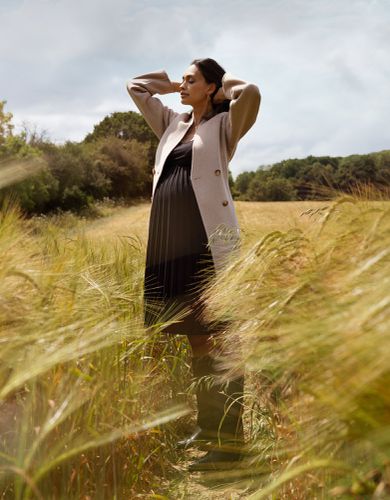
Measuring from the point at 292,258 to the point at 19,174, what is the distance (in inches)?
30.7

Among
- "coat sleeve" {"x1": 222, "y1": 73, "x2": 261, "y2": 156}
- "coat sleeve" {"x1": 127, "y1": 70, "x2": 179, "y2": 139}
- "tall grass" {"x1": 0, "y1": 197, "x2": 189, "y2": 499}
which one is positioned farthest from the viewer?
"coat sleeve" {"x1": 127, "y1": 70, "x2": 179, "y2": 139}

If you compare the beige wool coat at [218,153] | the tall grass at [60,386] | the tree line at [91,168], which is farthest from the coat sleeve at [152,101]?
the tree line at [91,168]

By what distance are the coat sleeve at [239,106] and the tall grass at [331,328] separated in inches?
39.9

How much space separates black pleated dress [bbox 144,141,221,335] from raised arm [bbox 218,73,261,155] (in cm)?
20

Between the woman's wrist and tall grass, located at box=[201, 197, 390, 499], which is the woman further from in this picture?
tall grass, located at box=[201, 197, 390, 499]

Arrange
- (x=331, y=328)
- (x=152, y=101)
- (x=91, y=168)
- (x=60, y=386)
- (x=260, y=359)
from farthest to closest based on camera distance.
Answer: (x=91, y=168), (x=152, y=101), (x=60, y=386), (x=260, y=359), (x=331, y=328)

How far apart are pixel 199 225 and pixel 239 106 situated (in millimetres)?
496

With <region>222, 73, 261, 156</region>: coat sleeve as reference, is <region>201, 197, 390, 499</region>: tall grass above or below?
below

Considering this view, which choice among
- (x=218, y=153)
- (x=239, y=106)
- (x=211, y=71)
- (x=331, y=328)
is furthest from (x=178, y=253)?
(x=331, y=328)

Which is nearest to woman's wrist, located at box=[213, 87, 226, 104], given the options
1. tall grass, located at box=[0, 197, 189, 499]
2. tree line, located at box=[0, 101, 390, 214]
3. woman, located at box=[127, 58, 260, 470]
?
woman, located at box=[127, 58, 260, 470]

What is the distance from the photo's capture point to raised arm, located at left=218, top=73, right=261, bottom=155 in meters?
2.19

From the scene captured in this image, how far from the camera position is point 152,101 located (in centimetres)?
276

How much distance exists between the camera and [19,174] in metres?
1.53

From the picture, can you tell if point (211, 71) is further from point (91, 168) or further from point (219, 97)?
point (91, 168)
